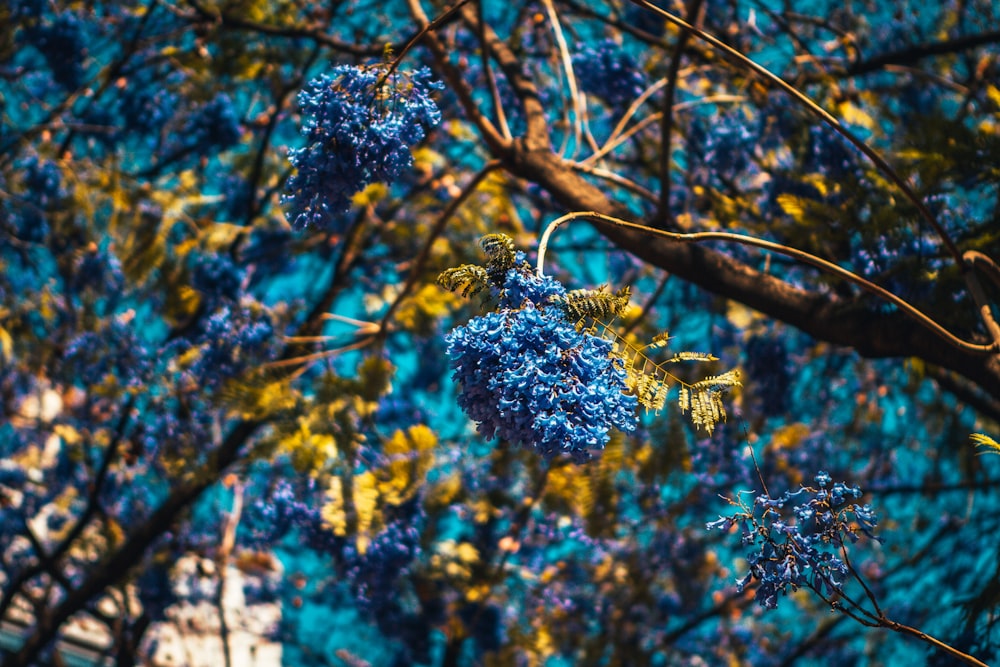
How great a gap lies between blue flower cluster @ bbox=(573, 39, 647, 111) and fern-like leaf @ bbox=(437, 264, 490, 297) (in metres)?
3.38

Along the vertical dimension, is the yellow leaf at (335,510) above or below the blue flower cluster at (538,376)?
above

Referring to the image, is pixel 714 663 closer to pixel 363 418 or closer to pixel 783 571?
pixel 363 418

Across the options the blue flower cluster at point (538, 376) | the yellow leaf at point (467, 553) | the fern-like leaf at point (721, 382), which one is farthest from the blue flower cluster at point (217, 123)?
the fern-like leaf at point (721, 382)

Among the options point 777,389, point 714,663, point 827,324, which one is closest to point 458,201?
point 827,324

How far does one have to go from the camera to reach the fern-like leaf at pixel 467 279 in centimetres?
222

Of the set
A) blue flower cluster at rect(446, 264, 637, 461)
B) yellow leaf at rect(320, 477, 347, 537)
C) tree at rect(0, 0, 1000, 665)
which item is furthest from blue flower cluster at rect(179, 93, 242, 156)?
blue flower cluster at rect(446, 264, 637, 461)

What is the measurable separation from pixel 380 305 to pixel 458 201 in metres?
2.74

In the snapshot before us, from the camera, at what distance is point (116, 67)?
6.24 meters

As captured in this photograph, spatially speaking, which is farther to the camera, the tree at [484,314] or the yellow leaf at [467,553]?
the yellow leaf at [467,553]

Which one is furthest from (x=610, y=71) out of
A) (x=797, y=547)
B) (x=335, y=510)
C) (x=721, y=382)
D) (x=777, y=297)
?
(x=797, y=547)

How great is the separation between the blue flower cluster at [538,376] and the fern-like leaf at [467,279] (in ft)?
0.25

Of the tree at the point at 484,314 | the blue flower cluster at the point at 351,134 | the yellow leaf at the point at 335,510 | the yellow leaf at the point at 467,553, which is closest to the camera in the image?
the blue flower cluster at the point at 351,134

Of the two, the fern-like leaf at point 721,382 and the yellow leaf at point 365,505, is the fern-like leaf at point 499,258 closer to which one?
the fern-like leaf at point 721,382

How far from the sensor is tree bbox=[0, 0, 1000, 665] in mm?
4098
